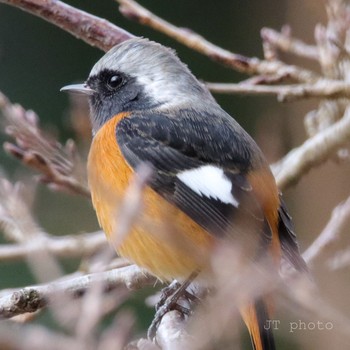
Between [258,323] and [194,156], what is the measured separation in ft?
2.45

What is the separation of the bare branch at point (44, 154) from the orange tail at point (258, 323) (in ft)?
3.69

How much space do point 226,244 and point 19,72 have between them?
4656 millimetres

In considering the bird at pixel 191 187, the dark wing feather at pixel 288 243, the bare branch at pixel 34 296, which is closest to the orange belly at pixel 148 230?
the bird at pixel 191 187

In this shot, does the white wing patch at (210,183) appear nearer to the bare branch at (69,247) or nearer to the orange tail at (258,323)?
the orange tail at (258,323)

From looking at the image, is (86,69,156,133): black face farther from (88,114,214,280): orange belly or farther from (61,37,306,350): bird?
(88,114,214,280): orange belly

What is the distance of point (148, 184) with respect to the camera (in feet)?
11.1

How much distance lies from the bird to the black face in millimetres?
124

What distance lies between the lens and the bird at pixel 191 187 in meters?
3.27

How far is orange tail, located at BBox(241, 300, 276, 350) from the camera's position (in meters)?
3.08

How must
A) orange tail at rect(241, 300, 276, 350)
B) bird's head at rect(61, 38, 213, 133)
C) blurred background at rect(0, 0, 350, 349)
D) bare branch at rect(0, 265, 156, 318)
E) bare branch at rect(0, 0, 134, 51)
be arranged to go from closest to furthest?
bare branch at rect(0, 265, 156, 318) < orange tail at rect(241, 300, 276, 350) < bird's head at rect(61, 38, 213, 133) < bare branch at rect(0, 0, 134, 51) < blurred background at rect(0, 0, 350, 349)

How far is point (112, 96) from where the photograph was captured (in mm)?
4051

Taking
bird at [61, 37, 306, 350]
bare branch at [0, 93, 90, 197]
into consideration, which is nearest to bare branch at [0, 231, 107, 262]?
bare branch at [0, 93, 90, 197]

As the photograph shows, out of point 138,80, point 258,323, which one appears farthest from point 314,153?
point 258,323

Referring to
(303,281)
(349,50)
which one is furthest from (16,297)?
(349,50)
